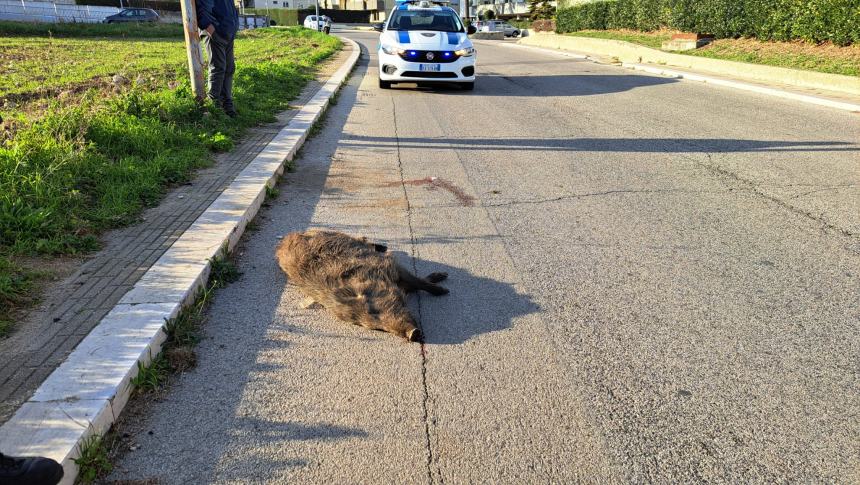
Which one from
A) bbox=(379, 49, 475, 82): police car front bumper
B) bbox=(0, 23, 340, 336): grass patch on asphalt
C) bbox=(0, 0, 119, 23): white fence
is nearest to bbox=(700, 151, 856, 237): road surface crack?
bbox=(0, 23, 340, 336): grass patch on asphalt

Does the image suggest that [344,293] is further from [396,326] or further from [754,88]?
[754,88]

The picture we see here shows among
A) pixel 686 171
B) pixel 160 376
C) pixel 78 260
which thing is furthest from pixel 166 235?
pixel 686 171

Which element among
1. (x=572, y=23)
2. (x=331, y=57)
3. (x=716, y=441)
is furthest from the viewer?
(x=572, y=23)

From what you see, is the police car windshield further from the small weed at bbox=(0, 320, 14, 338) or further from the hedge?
the small weed at bbox=(0, 320, 14, 338)

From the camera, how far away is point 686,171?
7.08m

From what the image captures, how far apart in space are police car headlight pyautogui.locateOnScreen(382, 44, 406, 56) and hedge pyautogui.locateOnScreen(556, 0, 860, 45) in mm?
11018

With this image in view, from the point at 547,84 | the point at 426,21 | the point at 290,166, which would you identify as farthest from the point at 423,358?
the point at 547,84

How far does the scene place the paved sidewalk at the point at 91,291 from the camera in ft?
9.77

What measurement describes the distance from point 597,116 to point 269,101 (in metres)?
5.81

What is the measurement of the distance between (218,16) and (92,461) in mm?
7988

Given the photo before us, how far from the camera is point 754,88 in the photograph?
1385cm

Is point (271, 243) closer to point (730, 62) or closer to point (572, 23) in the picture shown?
point (730, 62)

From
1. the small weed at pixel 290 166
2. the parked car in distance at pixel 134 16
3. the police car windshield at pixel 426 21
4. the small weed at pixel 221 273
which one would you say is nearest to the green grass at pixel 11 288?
the small weed at pixel 221 273

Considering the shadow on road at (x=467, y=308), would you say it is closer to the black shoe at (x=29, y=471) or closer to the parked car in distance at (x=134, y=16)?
the black shoe at (x=29, y=471)
